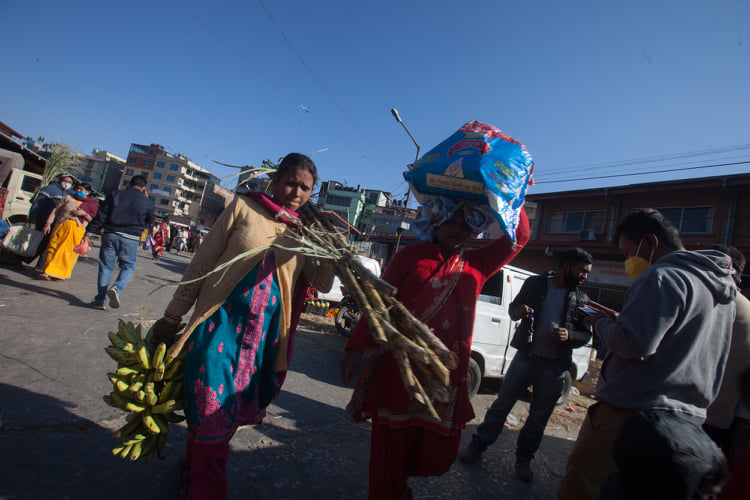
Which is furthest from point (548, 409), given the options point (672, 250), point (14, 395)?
point (14, 395)

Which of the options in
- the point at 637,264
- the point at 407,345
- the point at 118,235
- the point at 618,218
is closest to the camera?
the point at 407,345

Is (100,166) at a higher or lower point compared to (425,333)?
higher

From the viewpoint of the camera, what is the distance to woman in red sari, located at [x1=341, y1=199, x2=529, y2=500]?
1852mm

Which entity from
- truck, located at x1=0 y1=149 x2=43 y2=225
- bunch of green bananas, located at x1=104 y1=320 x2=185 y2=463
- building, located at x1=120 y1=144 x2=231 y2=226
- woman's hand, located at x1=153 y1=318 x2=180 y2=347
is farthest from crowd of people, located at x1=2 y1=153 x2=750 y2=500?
building, located at x1=120 y1=144 x2=231 y2=226

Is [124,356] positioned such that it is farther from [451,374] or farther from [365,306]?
[451,374]

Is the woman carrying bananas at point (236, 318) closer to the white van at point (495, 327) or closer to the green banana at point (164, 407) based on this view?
the green banana at point (164, 407)

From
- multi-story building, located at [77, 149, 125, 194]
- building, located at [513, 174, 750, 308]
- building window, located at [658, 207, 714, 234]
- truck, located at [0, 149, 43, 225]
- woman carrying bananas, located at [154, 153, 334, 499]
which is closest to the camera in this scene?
woman carrying bananas, located at [154, 153, 334, 499]

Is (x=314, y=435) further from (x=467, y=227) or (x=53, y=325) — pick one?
(x=53, y=325)

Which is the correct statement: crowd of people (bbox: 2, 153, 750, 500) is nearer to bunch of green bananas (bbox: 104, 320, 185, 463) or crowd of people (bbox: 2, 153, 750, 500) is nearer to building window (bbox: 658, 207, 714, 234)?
bunch of green bananas (bbox: 104, 320, 185, 463)

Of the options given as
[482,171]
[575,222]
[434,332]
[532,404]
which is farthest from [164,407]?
[575,222]

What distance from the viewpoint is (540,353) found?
3.11m

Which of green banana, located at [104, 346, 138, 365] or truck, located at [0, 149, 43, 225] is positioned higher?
truck, located at [0, 149, 43, 225]

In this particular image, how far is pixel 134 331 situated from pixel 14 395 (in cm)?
147

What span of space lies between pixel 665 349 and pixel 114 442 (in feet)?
10.2
